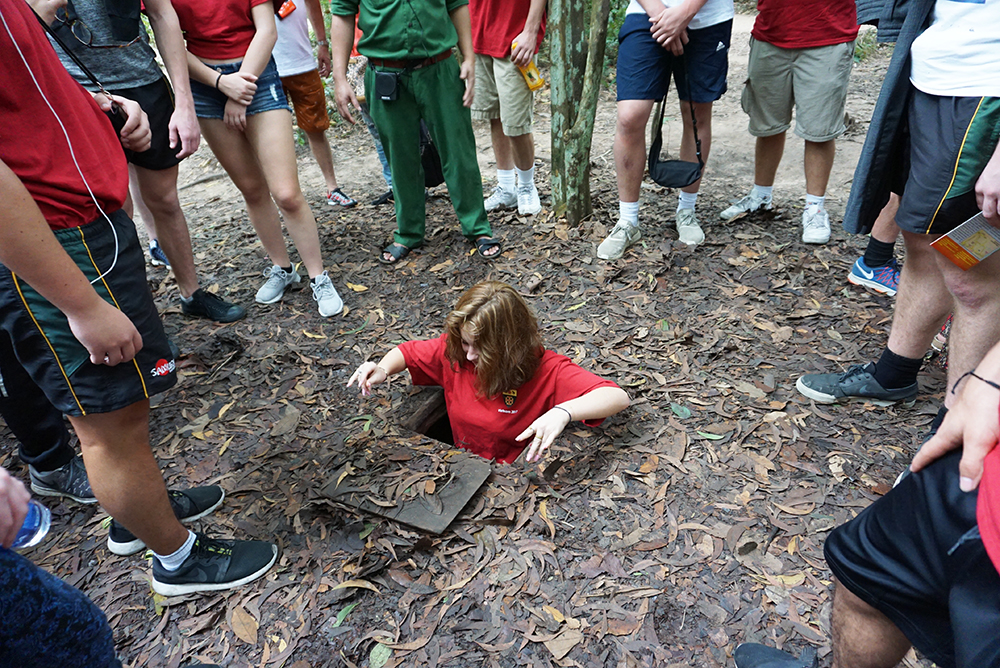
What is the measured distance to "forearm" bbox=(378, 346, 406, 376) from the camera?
9.94 feet

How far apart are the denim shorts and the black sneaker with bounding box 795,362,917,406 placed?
3.34 metres

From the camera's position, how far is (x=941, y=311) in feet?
8.36

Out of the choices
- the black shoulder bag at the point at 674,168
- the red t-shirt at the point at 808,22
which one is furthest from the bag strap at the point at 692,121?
the red t-shirt at the point at 808,22

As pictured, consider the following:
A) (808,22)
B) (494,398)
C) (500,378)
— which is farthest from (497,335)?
(808,22)

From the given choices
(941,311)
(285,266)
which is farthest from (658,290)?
(285,266)

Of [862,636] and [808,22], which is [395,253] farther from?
[862,636]

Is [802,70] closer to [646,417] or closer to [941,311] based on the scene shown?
[941,311]

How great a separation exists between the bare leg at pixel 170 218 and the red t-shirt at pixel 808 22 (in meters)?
3.83

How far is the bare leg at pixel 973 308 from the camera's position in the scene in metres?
2.10

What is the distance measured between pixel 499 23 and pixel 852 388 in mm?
3589

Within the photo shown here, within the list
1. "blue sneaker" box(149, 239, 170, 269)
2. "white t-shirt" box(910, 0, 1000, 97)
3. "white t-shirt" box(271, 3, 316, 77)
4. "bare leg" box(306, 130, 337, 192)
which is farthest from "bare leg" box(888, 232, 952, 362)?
"blue sneaker" box(149, 239, 170, 269)

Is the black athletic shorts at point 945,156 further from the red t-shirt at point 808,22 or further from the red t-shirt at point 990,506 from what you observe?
the red t-shirt at point 808,22

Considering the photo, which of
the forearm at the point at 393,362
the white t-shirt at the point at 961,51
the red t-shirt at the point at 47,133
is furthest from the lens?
the forearm at the point at 393,362

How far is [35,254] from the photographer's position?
1.48m
